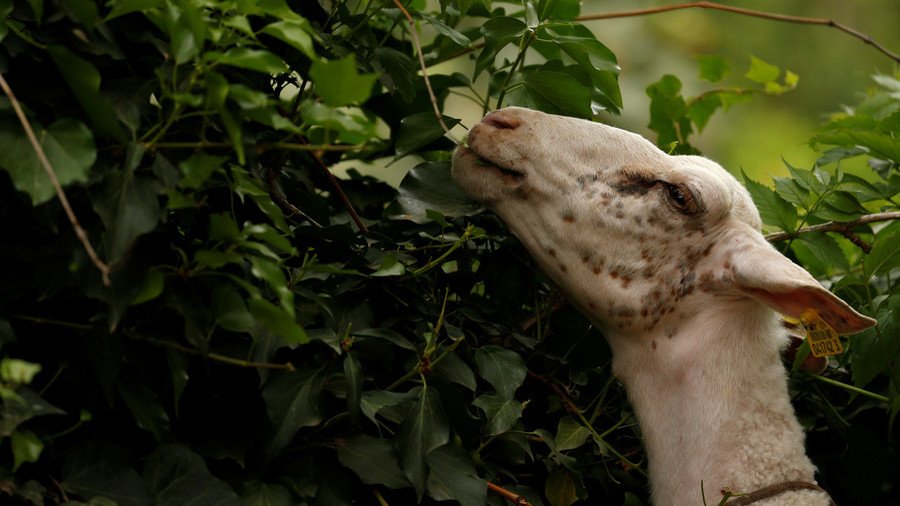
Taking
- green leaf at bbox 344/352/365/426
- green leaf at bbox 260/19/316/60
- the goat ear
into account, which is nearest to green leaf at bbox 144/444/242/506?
green leaf at bbox 344/352/365/426

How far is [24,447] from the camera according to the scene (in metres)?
1.59

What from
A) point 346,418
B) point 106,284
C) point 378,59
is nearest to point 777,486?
point 346,418

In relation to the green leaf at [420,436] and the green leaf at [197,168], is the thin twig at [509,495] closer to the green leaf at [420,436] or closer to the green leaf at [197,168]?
the green leaf at [420,436]

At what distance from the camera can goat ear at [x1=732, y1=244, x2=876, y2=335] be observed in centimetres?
213

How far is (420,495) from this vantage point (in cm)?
194

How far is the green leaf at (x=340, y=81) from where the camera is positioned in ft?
5.41

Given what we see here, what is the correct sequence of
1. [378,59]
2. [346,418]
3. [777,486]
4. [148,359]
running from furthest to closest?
1. [378,59]
2. [777,486]
3. [346,418]
4. [148,359]

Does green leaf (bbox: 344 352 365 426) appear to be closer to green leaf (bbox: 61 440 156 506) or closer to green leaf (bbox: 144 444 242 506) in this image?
green leaf (bbox: 144 444 242 506)

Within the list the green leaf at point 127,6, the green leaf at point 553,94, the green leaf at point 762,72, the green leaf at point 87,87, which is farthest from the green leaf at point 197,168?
the green leaf at point 762,72

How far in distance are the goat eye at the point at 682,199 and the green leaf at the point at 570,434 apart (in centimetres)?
59

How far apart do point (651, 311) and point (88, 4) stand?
1.43m

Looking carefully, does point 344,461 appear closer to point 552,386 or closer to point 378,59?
point 552,386

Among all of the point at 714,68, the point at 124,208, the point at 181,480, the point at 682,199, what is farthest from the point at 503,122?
the point at 714,68

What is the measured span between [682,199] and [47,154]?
1446mm
